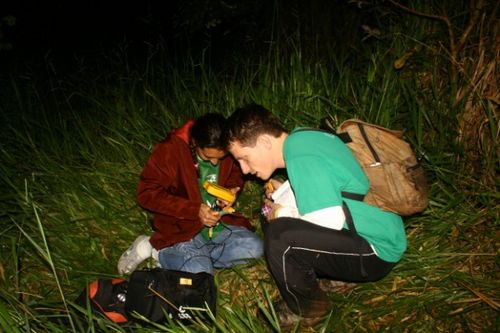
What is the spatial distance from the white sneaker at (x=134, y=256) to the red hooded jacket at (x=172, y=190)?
78 mm

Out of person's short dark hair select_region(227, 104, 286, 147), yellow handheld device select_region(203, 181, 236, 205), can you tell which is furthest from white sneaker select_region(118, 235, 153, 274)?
person's short dark hair select_region(227, 104, 286, 147)

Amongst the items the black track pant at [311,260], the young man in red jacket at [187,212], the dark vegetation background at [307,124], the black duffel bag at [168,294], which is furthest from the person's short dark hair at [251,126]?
the black duffel bag at [168,294]

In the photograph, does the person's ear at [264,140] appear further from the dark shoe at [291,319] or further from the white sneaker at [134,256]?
the white sneaker at [134,256]

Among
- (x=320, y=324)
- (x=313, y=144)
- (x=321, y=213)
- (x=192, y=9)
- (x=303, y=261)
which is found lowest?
(x=320, y=324)

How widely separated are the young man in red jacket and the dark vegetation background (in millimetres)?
195

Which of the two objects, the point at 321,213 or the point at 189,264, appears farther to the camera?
the point at 189,264

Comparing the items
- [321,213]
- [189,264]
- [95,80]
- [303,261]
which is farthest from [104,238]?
[95,80]

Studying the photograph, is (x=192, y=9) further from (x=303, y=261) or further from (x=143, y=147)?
(x=303, y=261)

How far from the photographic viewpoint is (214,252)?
2.72 meters

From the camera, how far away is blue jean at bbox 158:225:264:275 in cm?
255

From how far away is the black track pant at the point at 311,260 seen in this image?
1.84 metres

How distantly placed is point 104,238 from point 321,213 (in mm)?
1998

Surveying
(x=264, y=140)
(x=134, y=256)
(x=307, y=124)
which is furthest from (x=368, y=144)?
(x=134, y=256)

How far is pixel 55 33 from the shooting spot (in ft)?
26.1
